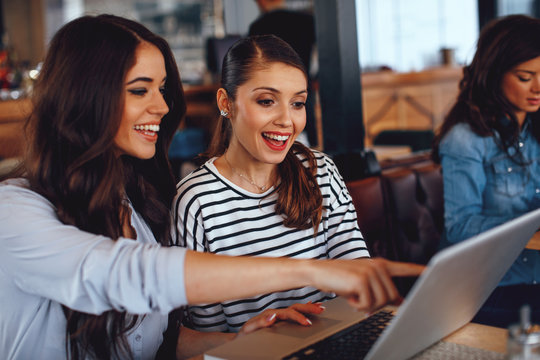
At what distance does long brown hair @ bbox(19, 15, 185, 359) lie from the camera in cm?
105

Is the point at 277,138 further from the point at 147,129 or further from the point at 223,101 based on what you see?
the point at 147,129

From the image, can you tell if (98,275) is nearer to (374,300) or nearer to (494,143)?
(374,300)

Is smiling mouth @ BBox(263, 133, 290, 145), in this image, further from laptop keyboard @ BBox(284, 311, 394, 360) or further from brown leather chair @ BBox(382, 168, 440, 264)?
brown leather chair @ BBox(382, 168, 440, 264)

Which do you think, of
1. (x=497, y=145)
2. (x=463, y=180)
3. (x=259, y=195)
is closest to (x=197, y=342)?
(x=259, y=195)

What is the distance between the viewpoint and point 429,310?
2.45ft

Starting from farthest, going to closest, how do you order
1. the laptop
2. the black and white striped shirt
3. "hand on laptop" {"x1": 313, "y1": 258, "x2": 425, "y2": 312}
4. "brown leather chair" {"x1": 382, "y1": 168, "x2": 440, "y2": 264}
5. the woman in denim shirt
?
1. "brown leather chair" {"x1": 382, "y1": 168, "x2": 440, "y2": 264}
2. the woman in denim shirt
3. the black and white striped shirt
4. "hand on laptop" {"x1": 313, "y1": 258, "x2": 425, "y2": 312}
5. the laptop

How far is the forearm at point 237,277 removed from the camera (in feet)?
2.84

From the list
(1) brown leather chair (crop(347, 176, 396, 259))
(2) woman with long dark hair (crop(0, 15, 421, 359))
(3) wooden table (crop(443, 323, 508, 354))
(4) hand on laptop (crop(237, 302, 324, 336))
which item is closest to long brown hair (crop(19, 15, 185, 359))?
(2) woman with long dark hair (crop(0, 15, 421, 359))

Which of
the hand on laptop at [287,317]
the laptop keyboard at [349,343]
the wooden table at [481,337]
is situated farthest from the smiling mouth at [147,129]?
the wooden table at [481,337]

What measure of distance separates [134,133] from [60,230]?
0.30m

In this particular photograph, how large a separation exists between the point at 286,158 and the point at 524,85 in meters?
0.88

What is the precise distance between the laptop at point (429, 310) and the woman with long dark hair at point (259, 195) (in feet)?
1.17

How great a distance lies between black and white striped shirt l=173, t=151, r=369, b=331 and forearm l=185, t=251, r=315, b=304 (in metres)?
0.53

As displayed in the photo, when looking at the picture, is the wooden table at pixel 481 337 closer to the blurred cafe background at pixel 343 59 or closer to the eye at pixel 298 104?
the eye at pixel 298 104
